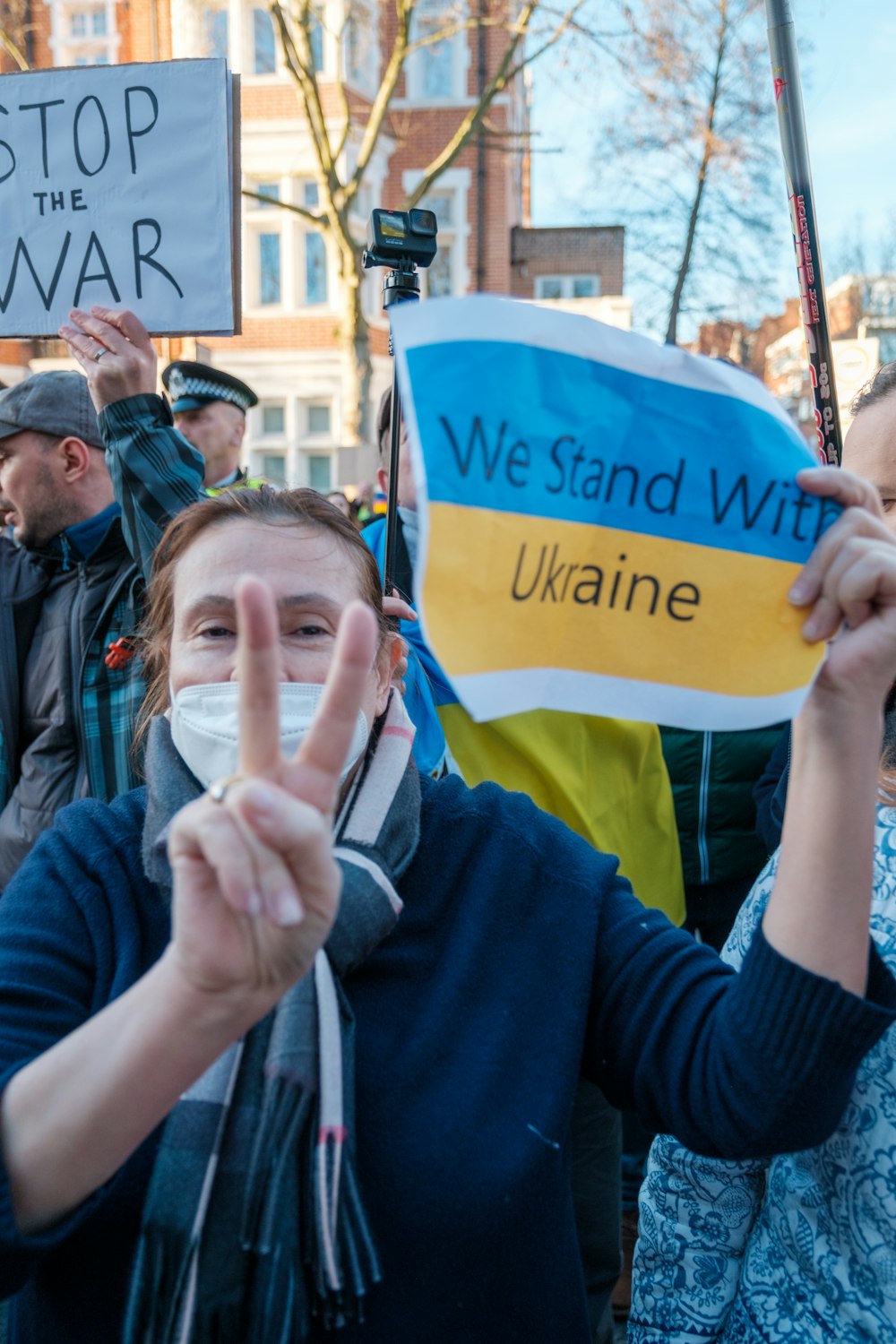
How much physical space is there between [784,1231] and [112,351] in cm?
214

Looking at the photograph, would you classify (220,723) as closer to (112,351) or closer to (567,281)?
(112,351)

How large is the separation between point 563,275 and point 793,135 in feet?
82.5

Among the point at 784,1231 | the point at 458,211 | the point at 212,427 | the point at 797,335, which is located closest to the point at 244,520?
the point at 784,1231

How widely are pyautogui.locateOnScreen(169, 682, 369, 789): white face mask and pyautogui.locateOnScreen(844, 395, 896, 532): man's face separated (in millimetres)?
1003

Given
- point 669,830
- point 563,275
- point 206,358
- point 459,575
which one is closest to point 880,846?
point 459,575

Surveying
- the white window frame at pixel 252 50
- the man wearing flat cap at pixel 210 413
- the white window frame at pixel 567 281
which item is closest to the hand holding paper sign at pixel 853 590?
the man wearing flat cap at pixel 210 413

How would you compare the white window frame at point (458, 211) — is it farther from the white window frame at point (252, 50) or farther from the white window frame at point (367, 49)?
the white window frame at point (252, 50)

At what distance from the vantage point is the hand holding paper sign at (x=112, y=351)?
2.42 m

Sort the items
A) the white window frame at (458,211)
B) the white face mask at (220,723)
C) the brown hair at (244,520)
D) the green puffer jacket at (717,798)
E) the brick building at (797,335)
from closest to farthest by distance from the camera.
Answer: the white face mask at (220,723)
the brown hair at (244,520)
the green puffer jacket at (717,798)
the white window frame at (458,211)
the brick building at (797,335)

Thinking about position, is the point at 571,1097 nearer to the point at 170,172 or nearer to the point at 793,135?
the point at 793,135

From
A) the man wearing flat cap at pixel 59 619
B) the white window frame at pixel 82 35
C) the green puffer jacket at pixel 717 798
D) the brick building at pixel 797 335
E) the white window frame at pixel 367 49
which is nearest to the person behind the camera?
the green puffer jacket at pixel 717 798

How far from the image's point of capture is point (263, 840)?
0.90 metres

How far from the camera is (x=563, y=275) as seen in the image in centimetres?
2530

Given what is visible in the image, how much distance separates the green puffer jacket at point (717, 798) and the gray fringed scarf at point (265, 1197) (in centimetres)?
152
